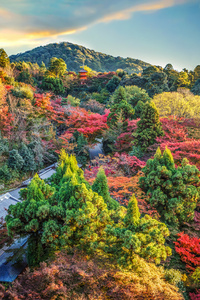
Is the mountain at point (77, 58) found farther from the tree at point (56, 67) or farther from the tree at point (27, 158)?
the tree at point (27, 158)

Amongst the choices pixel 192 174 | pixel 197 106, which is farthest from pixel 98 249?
pixel 197 106

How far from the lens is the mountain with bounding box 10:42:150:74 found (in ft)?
211

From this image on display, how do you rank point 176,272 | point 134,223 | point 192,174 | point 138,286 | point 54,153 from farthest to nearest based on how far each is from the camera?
point 54,153
point 192,174
point 176,272
point 134,223
point 138,286

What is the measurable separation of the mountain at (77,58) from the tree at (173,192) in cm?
6164

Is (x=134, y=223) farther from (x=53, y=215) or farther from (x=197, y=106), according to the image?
(x=197, y=106)

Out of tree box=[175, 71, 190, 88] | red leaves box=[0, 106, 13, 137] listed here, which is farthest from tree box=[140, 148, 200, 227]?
tree box=[175, 71, 190, 88]

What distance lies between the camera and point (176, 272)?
17.6 feet

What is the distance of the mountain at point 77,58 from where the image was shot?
64438 millimetres

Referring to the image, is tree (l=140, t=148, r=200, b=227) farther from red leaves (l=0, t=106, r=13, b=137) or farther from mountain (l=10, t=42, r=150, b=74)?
mountain (l=10, t=42, r=150, b=74)

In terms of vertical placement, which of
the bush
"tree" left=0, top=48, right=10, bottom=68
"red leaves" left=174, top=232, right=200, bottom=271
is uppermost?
"tree" left=0, top=48, right=10, bottom=68

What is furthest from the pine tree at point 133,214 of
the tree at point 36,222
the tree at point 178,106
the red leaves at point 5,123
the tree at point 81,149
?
the red leaves at point 5,123

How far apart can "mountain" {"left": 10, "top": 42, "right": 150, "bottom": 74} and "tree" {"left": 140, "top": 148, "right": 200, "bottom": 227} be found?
6164cm

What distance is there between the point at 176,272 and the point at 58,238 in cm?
362

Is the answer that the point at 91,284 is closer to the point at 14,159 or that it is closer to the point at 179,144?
the point at 179,144
